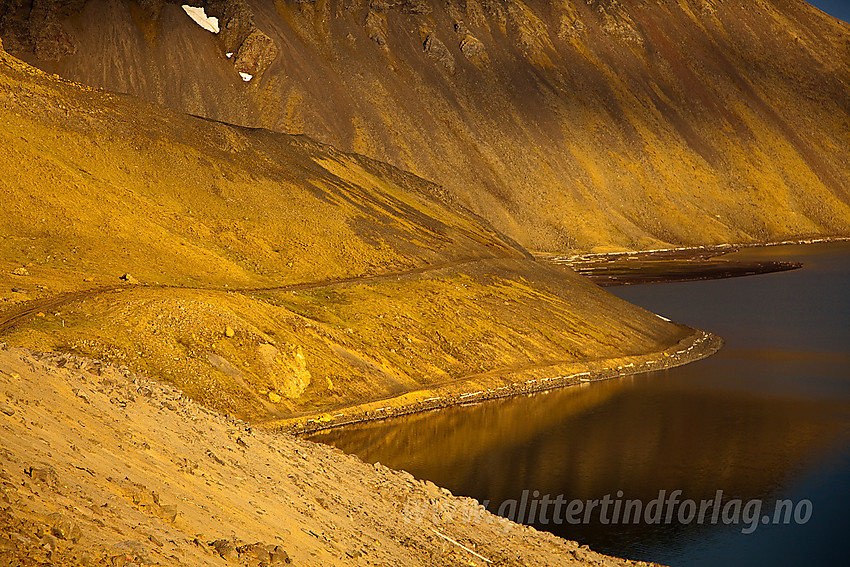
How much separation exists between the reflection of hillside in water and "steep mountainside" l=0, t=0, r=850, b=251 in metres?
72.2

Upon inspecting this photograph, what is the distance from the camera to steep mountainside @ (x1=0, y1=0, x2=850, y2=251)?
412ft

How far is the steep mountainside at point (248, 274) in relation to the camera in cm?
4209

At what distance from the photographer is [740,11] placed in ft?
612

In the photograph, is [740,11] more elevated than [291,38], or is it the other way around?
[740,11]

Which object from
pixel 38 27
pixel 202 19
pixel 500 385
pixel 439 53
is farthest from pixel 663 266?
pixel 38 27

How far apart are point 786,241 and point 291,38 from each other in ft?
264

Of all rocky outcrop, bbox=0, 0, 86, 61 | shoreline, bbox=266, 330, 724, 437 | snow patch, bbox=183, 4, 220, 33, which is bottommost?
shoreline, bbox=266, 330, 724, 437

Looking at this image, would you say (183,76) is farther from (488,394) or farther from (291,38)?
(488,394)

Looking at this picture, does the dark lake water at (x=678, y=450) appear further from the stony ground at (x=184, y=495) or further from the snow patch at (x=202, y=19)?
the snow patch at (x=202, y=19)

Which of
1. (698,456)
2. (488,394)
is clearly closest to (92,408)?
(698,456)

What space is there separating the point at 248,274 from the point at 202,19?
91891 millimetres

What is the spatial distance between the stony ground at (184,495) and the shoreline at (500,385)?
45.5 feet

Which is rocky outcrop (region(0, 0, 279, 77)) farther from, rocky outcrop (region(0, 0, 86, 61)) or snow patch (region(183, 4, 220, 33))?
snow patch (region(183, 4, 220, 33))

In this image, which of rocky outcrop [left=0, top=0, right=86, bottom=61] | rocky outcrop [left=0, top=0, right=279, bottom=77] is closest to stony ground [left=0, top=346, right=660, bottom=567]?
rocky outcrop [left=0, top=0, right=279, bottom=77]
